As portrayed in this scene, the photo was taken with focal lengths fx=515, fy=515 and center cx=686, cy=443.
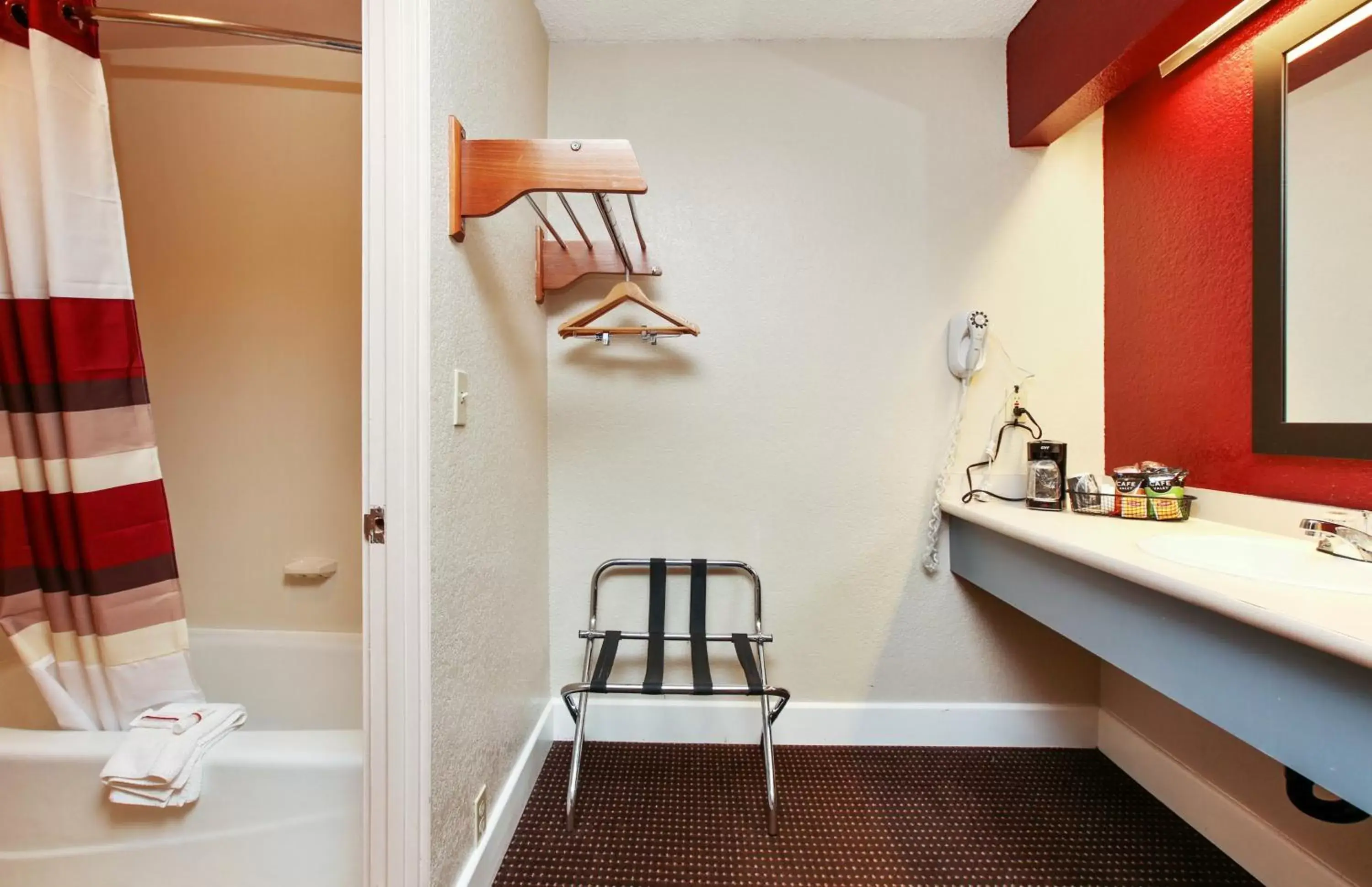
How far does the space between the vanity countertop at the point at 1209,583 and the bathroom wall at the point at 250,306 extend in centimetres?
196

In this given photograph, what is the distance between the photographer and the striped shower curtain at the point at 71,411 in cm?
101

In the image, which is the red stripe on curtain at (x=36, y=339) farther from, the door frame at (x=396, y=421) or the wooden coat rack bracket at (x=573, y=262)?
the wooden coat rack bracket at (x=573, y=262)

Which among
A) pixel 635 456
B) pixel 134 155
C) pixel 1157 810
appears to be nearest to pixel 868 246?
pixel 635 456

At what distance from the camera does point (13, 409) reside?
1.03m

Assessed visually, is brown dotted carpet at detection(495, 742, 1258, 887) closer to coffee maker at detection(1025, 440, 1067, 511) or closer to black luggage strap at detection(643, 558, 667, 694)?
black luggage strap at detection(643, 558, 667, 694)

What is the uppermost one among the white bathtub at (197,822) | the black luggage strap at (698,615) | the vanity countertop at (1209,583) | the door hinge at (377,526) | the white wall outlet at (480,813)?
the door hinge at (377,526)

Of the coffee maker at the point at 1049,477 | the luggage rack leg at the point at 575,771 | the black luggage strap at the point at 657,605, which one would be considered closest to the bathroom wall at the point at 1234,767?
the coffee maker at the point at 1049,477

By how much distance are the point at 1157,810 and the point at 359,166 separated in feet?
10.5

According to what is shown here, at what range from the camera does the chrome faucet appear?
0.98m

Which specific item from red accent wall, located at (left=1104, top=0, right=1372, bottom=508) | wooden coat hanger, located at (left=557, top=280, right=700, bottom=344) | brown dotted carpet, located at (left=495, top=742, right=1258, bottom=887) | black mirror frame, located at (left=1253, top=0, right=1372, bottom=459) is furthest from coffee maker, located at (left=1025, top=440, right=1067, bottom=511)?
wooden coat hanger, located at (left=557, top=280, right=700, bottom=344)

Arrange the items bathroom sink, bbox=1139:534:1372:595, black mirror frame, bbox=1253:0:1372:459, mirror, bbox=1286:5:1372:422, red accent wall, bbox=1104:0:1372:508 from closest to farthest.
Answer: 1. bathroom sink, bbox=1139:534:1372:595
2. mirror, bbox=1286:5:1372:422
3. black mirror frame, bbox=1253:0:1372:459
4. red accent wall, bbox=1104:0:1372:508

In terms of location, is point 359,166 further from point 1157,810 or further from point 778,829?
point 1157,810

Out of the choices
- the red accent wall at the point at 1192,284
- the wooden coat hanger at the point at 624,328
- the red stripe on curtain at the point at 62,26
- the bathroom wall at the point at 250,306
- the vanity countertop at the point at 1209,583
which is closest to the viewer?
the vanity countertop at the point at 1209,583

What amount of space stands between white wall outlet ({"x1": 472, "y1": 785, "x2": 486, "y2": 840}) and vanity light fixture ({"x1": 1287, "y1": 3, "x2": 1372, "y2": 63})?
2.56 meters
